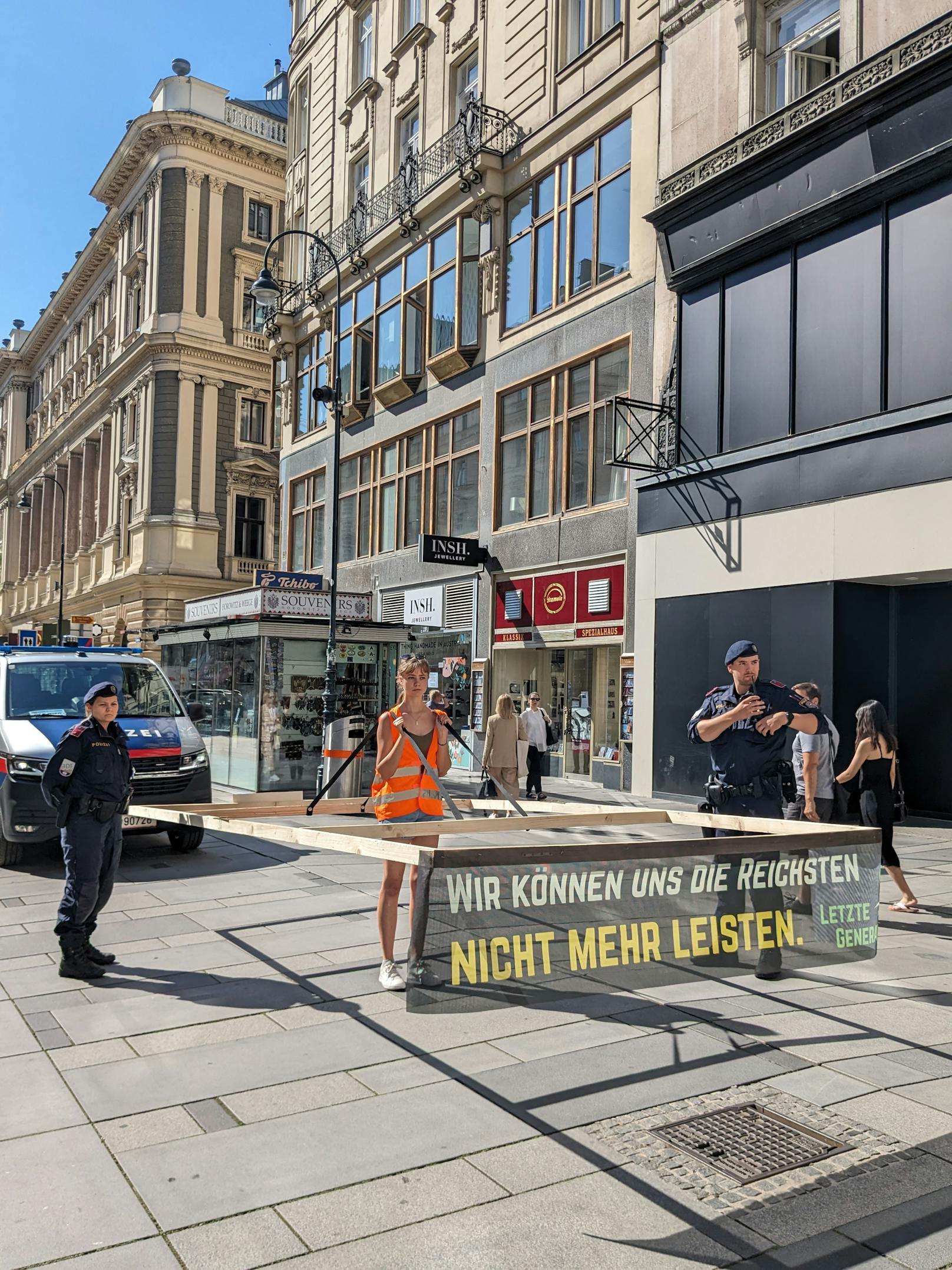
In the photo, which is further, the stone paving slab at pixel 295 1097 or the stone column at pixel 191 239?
the stone column at pixel 191 239

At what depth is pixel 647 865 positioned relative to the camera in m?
4.39

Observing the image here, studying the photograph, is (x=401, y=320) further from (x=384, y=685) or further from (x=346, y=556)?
(x=384, y=685)

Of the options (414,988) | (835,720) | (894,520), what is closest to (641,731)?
(835,720)

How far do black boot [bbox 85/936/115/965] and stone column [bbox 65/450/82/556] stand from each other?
55.7 metres

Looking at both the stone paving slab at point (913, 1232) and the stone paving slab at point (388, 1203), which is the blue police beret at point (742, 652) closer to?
the stone paving slab at point (913, 1232)

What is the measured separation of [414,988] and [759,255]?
14920mm

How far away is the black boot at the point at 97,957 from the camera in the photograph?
664cm

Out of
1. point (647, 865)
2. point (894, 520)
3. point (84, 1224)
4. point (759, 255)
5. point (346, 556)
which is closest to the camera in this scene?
point (84, 1224)

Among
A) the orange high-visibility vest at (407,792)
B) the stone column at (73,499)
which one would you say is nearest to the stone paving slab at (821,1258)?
the orange high-visibility vest at (407,792)

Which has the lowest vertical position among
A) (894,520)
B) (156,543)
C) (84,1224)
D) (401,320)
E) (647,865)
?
(84,1224)

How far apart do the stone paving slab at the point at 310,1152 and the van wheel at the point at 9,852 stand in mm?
7021

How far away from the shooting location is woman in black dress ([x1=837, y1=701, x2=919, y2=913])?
28.8 feet

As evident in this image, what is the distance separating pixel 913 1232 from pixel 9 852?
9.12m

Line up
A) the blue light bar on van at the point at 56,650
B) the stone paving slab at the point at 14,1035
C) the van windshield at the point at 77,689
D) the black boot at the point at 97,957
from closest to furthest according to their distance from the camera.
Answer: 1. the stone paving slab at the point at 14,1035
2. the black boot at the point at 97,957
3. the van windshield at the point at 77,689
4. the blue light bar on van at the point at 56,650
